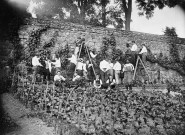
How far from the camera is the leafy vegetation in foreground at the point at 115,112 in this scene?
4.98m

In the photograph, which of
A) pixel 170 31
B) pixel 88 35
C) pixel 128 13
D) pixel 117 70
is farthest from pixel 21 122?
pixel 170 31

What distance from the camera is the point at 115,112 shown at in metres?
5.77

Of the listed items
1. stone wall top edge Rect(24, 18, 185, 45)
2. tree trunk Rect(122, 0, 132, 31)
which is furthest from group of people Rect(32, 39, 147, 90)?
tree trunk Rect(122, 0, 132, 31)

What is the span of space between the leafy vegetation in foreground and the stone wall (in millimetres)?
5799

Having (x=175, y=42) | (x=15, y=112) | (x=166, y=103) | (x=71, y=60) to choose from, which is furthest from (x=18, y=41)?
(x=175, y=42)

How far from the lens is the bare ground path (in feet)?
17.3

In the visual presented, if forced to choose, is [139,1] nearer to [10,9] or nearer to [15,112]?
[10,9]

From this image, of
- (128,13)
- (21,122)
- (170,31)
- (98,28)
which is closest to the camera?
(21,122)

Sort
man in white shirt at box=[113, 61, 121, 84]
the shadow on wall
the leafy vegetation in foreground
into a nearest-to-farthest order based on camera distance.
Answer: the leafy vegetation in foreground
the shadow on wall
man in white shirt at box=[113, 61, 121, 84]

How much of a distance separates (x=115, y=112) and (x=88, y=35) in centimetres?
924

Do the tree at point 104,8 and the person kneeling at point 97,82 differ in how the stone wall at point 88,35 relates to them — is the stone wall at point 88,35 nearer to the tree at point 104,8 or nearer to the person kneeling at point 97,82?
the person kneeling at point 97,82

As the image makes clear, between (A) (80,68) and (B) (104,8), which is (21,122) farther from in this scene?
(B) (104,8)

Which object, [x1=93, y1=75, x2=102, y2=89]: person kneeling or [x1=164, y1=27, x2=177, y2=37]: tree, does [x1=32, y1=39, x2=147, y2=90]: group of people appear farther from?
[x1=164, y1=27, x2=177, y2=37]: tree

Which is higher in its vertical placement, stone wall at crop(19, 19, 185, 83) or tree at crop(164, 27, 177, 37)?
tree at crop(164, 27, 177, 37)
